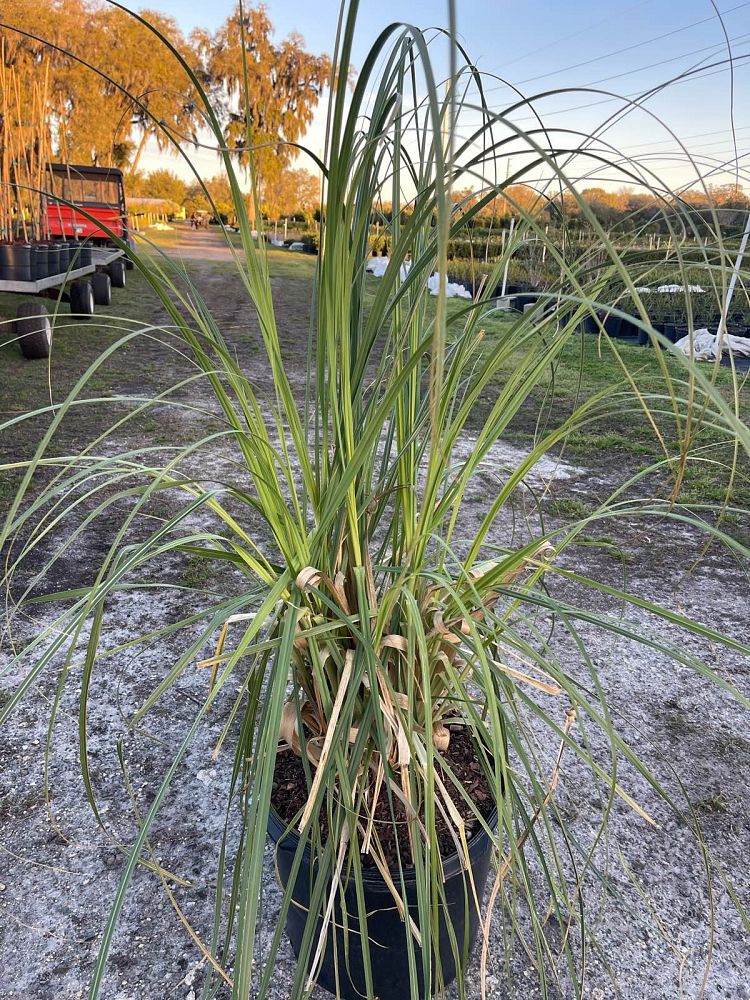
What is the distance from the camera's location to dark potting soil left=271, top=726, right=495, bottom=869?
2.60 ft

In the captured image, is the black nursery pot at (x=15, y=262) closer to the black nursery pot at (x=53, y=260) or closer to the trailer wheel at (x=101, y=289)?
the black nursery pot at (x=53, y=260)

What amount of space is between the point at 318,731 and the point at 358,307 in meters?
0.51

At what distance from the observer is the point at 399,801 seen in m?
0.82

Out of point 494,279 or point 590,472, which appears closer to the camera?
point 494,279

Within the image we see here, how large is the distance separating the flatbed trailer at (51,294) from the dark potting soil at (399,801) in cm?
176

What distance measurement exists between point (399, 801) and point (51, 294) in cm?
631

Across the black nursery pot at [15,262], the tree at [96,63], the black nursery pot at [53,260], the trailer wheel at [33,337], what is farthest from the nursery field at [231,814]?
the tree at [96,63]

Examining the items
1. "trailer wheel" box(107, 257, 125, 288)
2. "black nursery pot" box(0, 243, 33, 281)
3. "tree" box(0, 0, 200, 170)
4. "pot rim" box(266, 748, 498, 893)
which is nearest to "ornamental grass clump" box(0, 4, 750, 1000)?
"pot rim" box(266, 748, 498, 893)

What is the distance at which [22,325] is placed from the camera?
13.8 feet

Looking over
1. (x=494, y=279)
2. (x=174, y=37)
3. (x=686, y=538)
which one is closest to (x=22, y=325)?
(x=686, y=538)

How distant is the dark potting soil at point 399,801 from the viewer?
2.60 ft

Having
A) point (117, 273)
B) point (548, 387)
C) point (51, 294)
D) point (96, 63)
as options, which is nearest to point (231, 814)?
point (548, 387)

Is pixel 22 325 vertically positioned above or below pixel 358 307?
below

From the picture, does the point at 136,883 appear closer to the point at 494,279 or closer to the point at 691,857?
the point at 691,857
